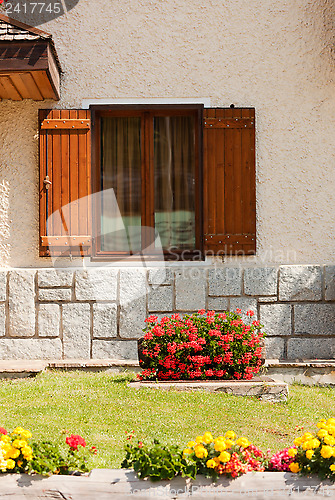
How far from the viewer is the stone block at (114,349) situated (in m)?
5.86

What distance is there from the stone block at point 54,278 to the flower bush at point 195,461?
361cm

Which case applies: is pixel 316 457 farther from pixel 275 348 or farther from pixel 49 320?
pixel 49 320

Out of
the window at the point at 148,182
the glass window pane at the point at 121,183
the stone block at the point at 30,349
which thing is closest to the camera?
the stone block at the point at 30,349

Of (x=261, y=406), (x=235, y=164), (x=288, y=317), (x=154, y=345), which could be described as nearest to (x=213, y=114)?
(x=235, y=164)

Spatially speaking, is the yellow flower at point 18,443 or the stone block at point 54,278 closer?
the yellow flower at point 18,443

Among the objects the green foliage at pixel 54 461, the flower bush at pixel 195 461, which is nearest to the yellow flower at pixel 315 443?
the flower bush at pixel 195 461

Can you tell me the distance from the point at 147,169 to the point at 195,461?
424 centimetres

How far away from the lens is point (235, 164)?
600 centimetres

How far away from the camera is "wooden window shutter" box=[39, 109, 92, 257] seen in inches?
234

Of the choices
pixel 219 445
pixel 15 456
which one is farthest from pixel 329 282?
pixel 15 456

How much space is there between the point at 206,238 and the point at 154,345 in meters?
1.71

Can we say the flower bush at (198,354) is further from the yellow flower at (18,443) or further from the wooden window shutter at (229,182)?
the yellow flower at (18,443)

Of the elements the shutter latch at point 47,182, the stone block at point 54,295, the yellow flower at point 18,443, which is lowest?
the yellow flower at point 18,443

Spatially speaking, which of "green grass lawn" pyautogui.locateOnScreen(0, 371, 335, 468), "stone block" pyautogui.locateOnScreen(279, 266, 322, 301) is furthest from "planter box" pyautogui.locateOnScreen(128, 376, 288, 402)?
"stone block" pyautogui.locateOnScreen(279, 266, 322, 301)
